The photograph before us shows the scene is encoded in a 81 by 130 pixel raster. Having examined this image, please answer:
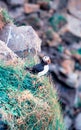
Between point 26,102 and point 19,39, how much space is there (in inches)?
105

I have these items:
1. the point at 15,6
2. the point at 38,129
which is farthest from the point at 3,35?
the point at 15,6

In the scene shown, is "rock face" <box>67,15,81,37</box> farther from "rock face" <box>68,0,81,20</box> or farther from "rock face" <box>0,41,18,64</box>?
"rock face" <box>0,41,18,64</box>

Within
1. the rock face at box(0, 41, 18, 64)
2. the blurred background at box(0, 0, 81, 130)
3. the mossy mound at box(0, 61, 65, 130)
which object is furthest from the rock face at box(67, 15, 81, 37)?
the mossy mound at box(0, 61, 65, 130)

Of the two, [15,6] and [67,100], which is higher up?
[15,6]

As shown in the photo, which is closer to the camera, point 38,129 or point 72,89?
point 38,129

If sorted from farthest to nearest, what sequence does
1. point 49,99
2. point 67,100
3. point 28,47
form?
point 67,100
point 28,47
point 49,99

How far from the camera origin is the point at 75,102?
67.6ft

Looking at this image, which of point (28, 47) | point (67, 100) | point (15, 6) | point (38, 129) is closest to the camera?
point (38, 129)

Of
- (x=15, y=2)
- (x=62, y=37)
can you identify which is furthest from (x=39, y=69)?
(x=62, y=37)

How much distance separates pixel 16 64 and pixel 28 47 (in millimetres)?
1585

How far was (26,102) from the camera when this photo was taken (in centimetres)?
805

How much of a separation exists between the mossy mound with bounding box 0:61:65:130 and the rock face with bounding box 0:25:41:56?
140cm

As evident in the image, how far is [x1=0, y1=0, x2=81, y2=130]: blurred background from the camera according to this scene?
2019 cm

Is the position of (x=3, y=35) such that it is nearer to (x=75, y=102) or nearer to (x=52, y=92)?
(x=52, y=92)
